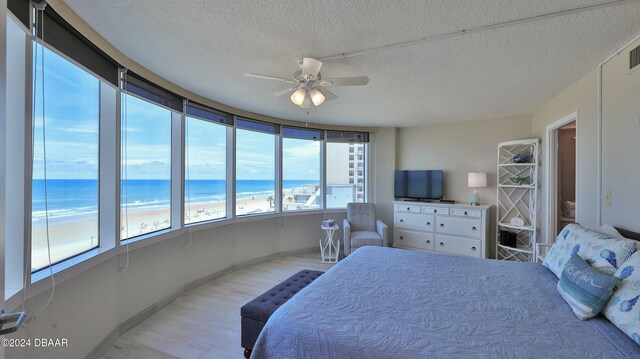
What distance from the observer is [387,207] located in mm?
4969

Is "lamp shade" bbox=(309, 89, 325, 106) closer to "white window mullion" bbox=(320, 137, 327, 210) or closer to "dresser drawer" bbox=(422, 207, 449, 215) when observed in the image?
"white window mullion" bbox=(320, 137, 327, 210)

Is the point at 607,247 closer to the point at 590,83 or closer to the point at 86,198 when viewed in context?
the point at 590,83

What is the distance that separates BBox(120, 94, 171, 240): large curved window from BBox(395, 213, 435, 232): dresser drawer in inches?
A: 142

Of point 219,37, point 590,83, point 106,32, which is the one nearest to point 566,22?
point 590,83

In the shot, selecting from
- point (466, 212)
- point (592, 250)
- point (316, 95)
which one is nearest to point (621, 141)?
point (592, 250)

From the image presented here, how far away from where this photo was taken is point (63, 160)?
5.77ft

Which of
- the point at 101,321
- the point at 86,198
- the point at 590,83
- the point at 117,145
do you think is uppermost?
the point at 590,83

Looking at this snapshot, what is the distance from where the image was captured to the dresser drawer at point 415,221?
170 inches

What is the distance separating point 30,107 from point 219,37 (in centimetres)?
114

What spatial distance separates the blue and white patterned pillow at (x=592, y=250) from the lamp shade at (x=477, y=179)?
83.7 inches

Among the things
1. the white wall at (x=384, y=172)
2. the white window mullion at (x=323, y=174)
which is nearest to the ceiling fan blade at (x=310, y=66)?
the white window mullion at (x=323, y=174)

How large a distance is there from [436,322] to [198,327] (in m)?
2.07

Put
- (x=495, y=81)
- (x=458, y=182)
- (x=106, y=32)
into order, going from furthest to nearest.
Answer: (x=458, y=182) < (x=495, y=81) < (x=106, y=32)

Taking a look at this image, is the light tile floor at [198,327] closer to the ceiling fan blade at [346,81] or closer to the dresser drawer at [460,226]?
the ceiling fan blade at [346,81]
